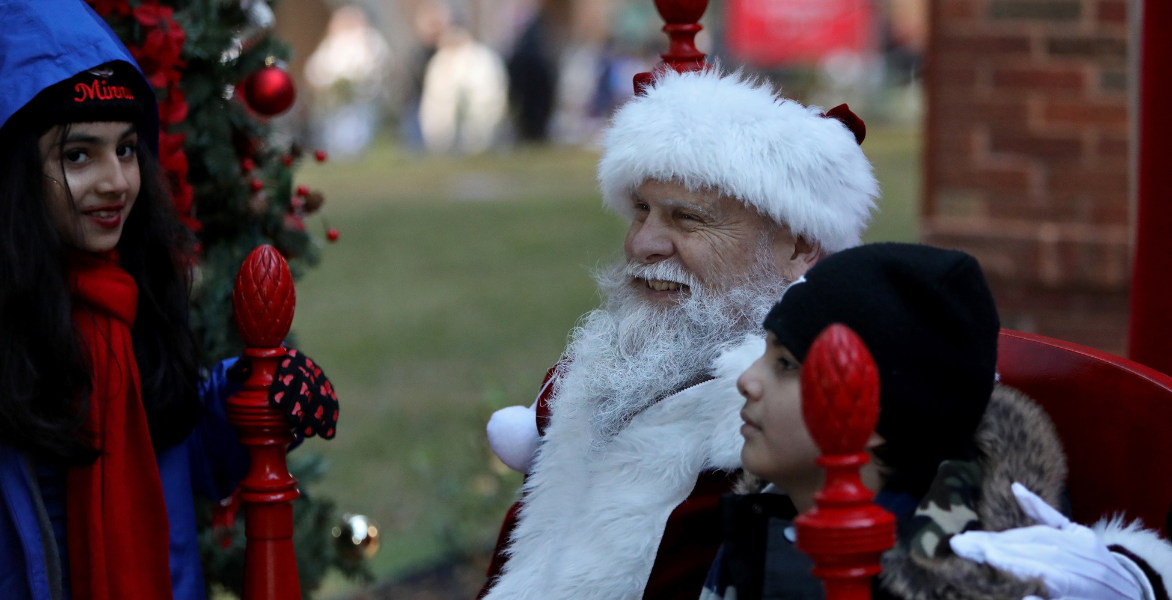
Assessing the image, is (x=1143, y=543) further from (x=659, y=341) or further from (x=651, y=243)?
(x=651, y=243)

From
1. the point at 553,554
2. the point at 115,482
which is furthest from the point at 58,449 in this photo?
the point at 553,554

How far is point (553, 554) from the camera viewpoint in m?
2.34

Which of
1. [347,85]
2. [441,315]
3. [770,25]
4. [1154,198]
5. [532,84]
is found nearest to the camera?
[1154,198]

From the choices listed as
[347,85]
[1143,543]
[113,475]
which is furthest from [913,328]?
[347,85]

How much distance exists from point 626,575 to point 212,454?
0.95 metres

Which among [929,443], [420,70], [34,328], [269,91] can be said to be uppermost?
[420,70]

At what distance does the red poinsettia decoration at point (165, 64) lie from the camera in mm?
2723

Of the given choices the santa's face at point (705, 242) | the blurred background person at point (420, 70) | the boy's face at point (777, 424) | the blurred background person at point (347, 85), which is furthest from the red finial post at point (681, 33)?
the blurred background person at point (420, 70)

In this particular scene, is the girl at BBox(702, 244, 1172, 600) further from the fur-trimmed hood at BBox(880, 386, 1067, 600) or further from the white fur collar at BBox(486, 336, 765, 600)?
the white fur collar at BBox(486, 336, 765, 600)

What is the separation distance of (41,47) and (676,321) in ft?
4.08

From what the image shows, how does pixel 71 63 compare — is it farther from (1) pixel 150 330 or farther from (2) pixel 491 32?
(2) pixel 491 32

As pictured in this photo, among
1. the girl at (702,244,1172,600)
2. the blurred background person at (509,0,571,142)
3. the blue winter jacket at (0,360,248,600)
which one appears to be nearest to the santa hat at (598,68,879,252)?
the girl at (702,244,1172,600)

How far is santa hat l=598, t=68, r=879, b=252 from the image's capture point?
225 centimetres

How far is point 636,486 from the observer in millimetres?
2189
